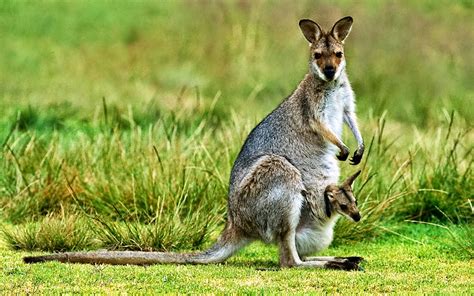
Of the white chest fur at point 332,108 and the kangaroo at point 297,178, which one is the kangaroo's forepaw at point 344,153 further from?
the white chest fur at point 332,108

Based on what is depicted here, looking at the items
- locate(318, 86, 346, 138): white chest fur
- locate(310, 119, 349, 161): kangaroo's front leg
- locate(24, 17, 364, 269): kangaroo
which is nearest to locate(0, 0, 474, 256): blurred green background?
locate(24, 17, 364, 269): kangaroo

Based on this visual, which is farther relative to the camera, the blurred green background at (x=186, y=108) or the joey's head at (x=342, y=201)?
the blurred green background at (x=186, y=108)

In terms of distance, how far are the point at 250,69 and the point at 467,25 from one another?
5413 mm

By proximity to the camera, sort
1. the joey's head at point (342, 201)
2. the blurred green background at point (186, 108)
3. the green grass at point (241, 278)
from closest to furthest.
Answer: the green grass at point (241, 278) → the joey's head at point (342, 201) → the blurred green background at point (186, 108)

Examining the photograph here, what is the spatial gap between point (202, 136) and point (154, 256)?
5.03m

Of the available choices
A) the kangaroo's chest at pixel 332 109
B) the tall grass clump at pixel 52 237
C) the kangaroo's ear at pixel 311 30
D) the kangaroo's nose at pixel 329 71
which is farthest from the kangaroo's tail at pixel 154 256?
the kangaroo's ear at pixel 311 30

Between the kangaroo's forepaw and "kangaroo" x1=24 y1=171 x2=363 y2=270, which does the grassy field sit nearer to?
"kangaroo" x1=24 y1=171 x2=363 y2=270

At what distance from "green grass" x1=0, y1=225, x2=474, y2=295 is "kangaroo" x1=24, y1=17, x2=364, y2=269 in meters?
0.20

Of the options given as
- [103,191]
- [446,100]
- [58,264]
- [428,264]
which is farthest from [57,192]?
[446,100]

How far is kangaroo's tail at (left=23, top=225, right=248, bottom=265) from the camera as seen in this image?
799cm

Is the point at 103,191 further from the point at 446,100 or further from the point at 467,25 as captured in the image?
the point at 467,25

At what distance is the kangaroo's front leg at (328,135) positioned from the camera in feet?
27.5

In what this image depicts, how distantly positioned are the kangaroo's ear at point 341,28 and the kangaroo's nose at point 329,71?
400 mm

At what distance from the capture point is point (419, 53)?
790 inches
